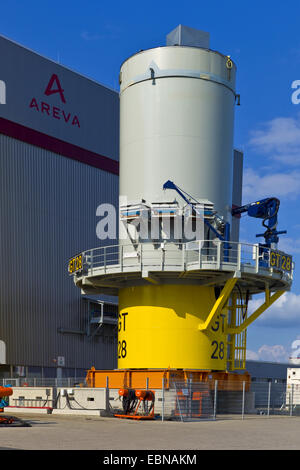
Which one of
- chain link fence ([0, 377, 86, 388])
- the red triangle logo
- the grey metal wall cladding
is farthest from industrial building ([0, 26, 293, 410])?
the red triangle logo

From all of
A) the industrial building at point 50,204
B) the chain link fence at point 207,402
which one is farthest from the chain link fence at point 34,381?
the chain link fence at point 207,402

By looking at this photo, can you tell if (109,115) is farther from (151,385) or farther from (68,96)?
(151,385)

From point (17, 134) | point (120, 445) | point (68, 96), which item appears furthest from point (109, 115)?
point (120, 445)

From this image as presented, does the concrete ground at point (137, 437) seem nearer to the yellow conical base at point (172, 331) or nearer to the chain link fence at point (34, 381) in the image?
the yellow conical base at point (172, 331)

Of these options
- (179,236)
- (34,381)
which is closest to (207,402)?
(179,236)

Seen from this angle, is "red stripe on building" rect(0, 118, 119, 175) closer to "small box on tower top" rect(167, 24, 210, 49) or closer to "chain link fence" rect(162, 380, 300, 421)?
"small box on tower top" rect(167, 24, 210, 49)

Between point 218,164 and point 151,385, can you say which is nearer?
point 151,385

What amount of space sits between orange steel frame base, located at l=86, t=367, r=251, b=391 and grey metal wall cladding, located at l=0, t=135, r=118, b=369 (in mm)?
13585

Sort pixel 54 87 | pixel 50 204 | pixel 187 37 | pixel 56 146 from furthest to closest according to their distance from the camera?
pixel 56 146 → pixel 54 87 → pixel 50 204 → pixel 187 37

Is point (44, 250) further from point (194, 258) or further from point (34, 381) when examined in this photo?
point (194, 258)

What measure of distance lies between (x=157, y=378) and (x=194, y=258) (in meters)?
6.50

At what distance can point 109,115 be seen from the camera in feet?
186

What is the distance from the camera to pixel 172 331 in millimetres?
33594
